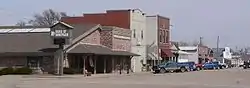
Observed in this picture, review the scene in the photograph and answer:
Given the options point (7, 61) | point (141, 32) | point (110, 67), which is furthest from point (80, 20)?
point (7, 61)

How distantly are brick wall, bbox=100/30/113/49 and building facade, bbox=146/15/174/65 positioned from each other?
646 inches

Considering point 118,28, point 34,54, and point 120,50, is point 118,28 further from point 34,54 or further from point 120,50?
point 34,54

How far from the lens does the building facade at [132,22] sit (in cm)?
6875

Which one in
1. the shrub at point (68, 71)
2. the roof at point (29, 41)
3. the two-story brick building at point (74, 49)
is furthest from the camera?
the roof at point (29, 41)

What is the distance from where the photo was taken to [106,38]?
61.6 m

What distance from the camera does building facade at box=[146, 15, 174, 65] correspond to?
78.0 metres

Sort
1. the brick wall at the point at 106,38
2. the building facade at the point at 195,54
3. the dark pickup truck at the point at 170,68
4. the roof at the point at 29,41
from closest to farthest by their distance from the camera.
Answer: the roof at the point at 29,41 < the brick wall at the point at 106,38 < the dark pickup truck at the point at 170,68 < the building facade at the point at 195,54

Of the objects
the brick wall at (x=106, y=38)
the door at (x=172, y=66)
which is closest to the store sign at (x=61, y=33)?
the brick wall at (x=106, y=38)

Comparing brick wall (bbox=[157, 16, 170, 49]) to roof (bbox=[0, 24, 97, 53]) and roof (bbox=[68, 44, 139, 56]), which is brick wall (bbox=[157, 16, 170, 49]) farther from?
roof (bbox=[0, 24, 97, 53])

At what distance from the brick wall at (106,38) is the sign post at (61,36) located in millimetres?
9382

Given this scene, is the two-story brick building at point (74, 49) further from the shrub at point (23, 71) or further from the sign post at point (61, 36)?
the shrub at point (23, 71)

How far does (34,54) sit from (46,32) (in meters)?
5.87

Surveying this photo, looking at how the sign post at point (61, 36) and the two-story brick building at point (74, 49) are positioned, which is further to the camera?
the two-story brick building at point (74, 49)

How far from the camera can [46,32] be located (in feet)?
193
